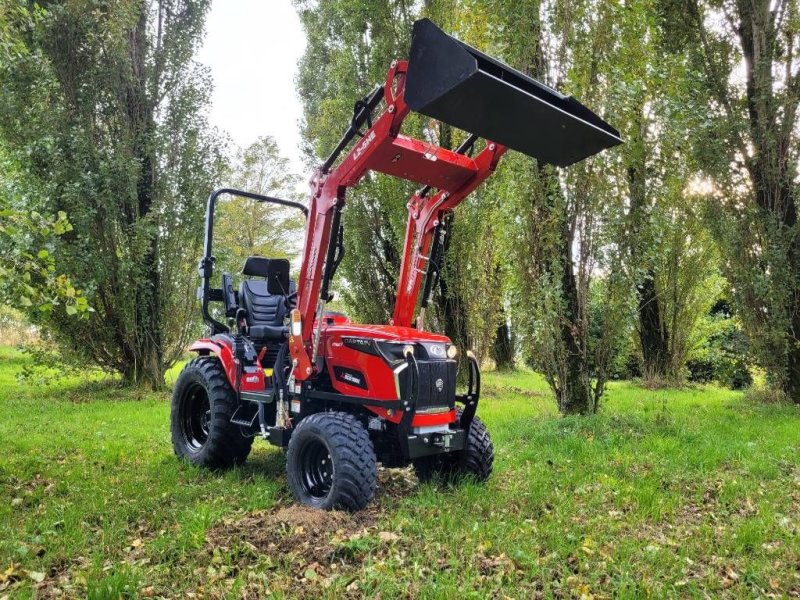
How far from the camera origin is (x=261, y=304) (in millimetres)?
6043

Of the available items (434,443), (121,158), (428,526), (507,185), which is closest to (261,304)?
(434,443)

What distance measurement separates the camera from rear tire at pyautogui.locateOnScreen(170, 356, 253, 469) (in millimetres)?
5547

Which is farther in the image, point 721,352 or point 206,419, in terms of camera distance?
point 721,352

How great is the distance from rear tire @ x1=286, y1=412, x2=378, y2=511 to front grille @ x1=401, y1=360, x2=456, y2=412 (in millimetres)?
495

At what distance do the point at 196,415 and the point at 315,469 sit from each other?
7.44 ft

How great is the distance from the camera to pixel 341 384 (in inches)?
191

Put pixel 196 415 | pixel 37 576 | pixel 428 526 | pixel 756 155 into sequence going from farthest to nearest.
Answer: pixel 756 155, pixel 196 415, pixel 428 526, pixel 37 576

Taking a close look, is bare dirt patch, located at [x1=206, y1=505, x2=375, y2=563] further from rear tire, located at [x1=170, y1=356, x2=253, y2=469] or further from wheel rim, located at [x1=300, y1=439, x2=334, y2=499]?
rear tire, located at [x1=170, y1=356, x2=253, y2=469]

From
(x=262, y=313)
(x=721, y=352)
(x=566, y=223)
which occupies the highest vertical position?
(x=566, y=223)

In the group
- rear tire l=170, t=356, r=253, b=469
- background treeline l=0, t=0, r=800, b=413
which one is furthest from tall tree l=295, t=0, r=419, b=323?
rear tire l=170, t=356, r=253, b=469

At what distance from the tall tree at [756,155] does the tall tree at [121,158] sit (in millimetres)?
9579

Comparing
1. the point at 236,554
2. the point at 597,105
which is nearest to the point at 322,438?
the point at 236,554

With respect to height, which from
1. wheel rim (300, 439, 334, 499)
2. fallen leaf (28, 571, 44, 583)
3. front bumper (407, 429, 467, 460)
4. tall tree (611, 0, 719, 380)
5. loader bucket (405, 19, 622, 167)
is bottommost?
fallen leaf (28, 571, 44, 583)

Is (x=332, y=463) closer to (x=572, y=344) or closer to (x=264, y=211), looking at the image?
(x=572, y=344)
